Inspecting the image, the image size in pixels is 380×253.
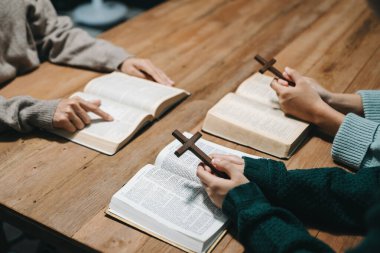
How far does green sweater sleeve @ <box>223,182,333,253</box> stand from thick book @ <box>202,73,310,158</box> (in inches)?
10.4

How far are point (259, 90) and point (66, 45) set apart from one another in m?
0.77

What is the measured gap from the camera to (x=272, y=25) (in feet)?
6.51

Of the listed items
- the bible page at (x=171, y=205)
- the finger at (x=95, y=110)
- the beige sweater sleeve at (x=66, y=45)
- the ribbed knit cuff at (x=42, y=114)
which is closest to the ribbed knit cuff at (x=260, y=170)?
the bible page at (x=171, y=205)

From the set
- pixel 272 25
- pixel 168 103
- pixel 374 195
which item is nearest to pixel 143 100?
pixel 168 103

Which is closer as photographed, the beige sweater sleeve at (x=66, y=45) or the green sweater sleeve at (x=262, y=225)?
the green sweater sleeve at (x=262, y=225)

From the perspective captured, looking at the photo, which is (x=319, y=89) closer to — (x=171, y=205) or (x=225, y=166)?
(x=225, y=166)

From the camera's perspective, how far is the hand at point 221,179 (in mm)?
970

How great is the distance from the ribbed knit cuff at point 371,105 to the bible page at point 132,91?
56 centimetres

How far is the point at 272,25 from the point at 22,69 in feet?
3.52

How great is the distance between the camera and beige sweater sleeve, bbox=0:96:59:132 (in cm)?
127

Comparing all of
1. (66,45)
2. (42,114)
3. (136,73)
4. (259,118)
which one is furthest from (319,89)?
(66,45)

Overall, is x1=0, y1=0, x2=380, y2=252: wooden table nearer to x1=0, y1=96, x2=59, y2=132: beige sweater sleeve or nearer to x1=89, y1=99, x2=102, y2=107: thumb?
x1=0, y1=96, x2=59, y2=132: beige sweater sleeve

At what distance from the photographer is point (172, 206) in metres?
1.01

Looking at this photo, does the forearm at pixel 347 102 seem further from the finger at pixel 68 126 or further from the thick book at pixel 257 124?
the finger at pixel 68 126
